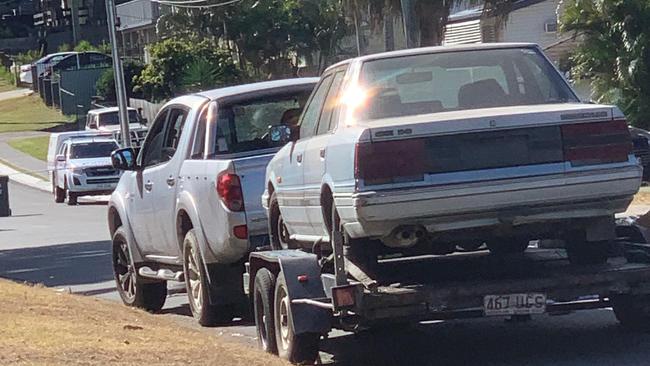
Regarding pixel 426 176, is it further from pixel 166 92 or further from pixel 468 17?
pixel 166 92

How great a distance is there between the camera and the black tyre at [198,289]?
39.5 feet

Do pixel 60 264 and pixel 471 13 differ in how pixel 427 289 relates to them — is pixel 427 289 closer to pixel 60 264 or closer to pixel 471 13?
pixel 60 264

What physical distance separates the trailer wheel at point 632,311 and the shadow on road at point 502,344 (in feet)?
0.25

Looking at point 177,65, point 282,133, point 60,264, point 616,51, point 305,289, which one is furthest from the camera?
point 177,65

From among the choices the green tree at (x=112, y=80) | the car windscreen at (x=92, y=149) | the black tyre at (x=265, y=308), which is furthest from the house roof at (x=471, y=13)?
the black tyre at (x=265, y=308)

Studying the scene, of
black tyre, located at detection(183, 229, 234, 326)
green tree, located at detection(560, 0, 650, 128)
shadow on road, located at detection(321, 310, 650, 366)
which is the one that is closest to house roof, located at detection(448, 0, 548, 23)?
green tree, located at detection(560, 0, 650, 128)

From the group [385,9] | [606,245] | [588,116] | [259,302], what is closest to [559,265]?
[606,245]

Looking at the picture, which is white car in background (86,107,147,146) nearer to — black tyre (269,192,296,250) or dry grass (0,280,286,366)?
dry grass (0,280,286,366)

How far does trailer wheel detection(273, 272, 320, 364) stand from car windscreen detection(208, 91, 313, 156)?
266 cm

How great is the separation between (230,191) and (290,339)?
90.6 inches

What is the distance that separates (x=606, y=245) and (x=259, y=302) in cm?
252

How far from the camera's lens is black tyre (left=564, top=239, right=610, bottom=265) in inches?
374

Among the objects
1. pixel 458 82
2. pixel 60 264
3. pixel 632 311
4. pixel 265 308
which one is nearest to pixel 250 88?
pixel 265 308

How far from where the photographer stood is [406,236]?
347 inches
